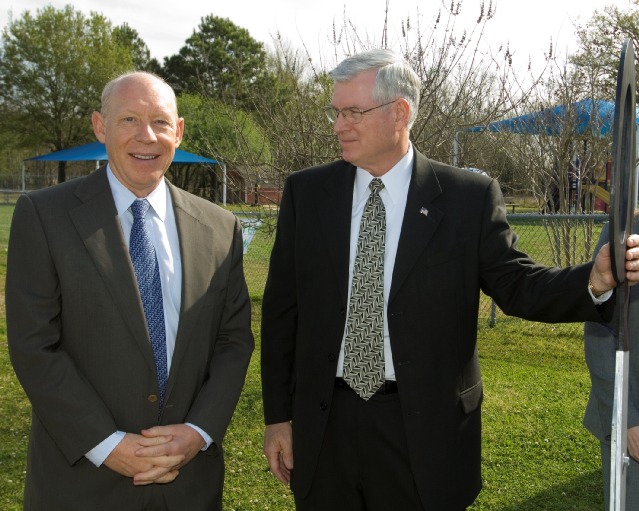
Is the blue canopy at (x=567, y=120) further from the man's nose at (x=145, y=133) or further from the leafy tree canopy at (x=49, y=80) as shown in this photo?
the leafy tree canopy at (x=49, y=80)

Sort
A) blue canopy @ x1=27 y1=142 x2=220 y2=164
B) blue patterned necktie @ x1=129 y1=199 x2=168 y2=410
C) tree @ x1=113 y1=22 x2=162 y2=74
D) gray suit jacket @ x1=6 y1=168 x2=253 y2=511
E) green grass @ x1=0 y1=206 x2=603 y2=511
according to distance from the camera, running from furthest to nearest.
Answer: tree @ x1=113 y1=22 x2=162 y2=74 < blue canopy @ x1=27 y1=142 x2=220 y2=164 < green grass @ x1=0 y1=206 x2=603 y2=511 < blue patterned necktie @ x1=129 y1=199 x2=168 y2=410 < gray suit jacket @ x1=6 y1=168 x2=253 y2=511

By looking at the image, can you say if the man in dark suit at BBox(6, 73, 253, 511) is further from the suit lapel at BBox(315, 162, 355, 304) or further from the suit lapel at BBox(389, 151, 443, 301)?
the suit lapel at BBox(389, 151, 443, 301)

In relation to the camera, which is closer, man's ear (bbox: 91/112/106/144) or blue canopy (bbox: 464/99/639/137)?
man's ear (bbox: 91/112/106/144)

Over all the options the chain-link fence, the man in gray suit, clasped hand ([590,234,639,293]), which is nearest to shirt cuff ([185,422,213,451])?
clasped hand ([590,234,639,293])

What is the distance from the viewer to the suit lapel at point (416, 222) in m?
2.54

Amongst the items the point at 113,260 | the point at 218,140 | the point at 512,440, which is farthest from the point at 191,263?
the point at 218,140

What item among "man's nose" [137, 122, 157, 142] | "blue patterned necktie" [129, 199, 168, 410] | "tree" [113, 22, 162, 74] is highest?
"tree" [113, 22, 162, 74]

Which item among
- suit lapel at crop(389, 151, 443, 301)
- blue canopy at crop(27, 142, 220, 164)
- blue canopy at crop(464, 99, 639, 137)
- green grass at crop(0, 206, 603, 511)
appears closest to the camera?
suit lapel at crop(389, 151, 443, 301)

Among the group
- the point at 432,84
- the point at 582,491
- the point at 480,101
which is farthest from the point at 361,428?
the point at 480,101

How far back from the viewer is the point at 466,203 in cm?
265

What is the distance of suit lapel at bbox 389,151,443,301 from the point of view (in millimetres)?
2545

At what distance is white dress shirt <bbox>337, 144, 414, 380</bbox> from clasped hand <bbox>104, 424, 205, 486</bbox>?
0.65m

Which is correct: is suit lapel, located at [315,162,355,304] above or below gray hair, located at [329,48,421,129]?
below

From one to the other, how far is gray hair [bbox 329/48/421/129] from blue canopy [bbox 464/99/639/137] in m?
6.62
